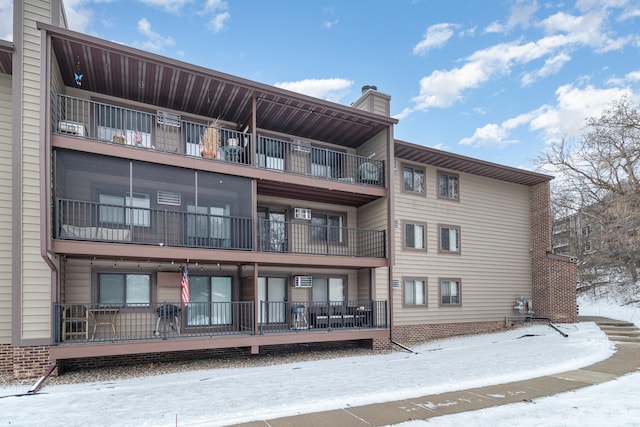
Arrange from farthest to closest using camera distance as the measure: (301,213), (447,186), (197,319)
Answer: (447,186), (301,213), (197,319)

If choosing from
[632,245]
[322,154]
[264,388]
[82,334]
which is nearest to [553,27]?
[632,245]

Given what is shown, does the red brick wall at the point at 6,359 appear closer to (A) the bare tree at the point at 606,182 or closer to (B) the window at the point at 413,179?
(B) the window at the point at 413,179

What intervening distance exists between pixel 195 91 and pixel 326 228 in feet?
19.8

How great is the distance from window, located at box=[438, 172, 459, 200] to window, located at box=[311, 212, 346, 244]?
449 cm

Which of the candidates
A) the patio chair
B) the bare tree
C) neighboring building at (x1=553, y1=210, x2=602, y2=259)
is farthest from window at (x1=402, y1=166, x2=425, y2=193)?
neighboring building at (x1=553, y1=210, x2=602, y2=259)

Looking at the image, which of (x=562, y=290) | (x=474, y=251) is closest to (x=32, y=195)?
(x=474, y=251)

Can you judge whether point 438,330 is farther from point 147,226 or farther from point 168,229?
point 147,226

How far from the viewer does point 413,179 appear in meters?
15.6

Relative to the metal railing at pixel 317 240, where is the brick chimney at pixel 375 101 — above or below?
above

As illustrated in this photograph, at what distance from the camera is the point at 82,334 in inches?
387

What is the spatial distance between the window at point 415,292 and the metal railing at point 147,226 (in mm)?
6692

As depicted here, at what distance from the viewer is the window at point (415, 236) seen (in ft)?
49.7

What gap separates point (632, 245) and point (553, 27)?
10.8 m

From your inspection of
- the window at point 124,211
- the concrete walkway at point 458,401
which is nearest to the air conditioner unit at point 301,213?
the window at point 124,211
